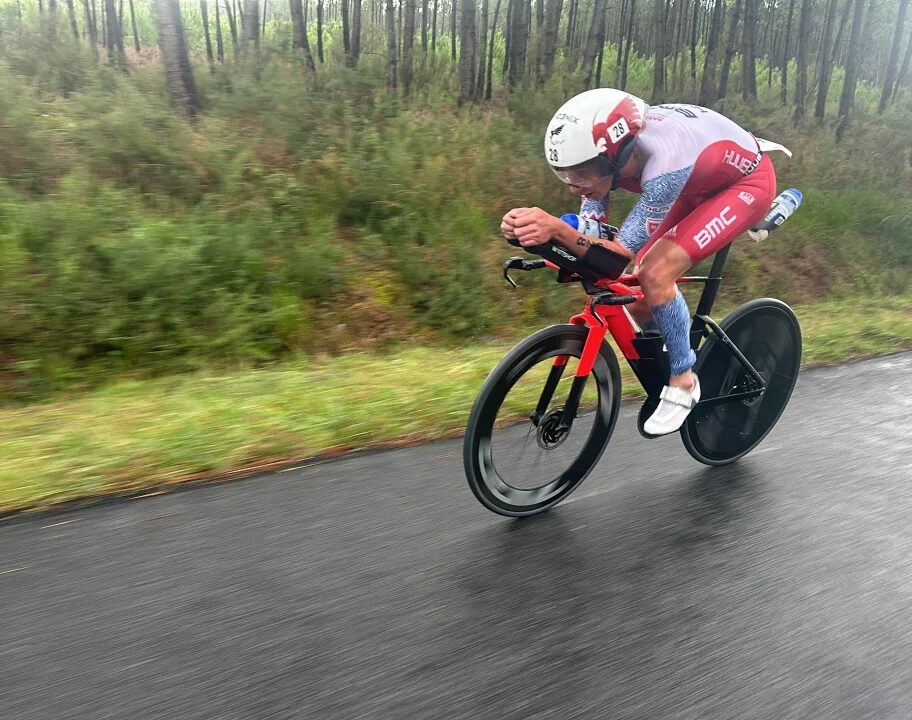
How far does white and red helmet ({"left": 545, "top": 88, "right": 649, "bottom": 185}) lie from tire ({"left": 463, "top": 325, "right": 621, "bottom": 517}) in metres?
0.71

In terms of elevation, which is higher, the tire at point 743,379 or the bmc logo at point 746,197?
the bmc logo at point 746,197

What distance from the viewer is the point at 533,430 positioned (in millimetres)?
3160

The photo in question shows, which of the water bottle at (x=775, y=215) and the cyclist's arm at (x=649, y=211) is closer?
the cyclist's arm at (x=649, y=211)

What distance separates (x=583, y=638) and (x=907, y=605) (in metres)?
1.24

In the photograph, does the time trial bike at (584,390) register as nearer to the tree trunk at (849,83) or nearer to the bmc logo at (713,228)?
the bmc logo at (713,228)

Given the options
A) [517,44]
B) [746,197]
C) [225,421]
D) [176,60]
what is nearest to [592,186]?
[746,197]

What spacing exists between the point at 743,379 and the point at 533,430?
138cm

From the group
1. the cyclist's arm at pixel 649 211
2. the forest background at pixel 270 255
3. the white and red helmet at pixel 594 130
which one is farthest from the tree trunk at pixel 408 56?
the cyclist's arm at pixel 649 211

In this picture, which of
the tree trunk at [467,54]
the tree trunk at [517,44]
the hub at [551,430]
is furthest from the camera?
the tree trunk at [517,44]

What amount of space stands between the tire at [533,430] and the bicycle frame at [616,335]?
0.04 meters

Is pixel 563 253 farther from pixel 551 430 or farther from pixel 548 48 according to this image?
pixel 548 48

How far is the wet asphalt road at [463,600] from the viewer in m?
2.06

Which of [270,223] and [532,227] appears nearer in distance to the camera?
[532,227]

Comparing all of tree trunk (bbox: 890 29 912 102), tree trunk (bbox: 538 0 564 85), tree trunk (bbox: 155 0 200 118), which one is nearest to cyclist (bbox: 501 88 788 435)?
tree trunk (bbox: 155 0 200 118)
